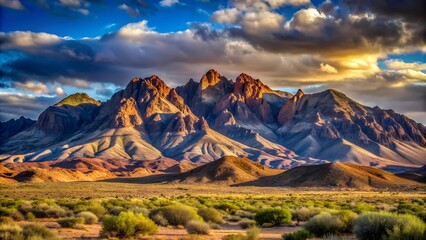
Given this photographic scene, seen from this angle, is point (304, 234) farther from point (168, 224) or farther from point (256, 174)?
point (256, 174)

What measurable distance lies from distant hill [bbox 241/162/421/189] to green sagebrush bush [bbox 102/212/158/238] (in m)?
112

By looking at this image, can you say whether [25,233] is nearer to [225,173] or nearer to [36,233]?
[36,233]

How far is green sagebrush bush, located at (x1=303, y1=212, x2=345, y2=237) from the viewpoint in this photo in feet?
75.8

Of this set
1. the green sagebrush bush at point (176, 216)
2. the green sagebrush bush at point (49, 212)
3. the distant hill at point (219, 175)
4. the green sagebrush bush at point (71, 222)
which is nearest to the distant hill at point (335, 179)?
the distant hill at point (219, 175)

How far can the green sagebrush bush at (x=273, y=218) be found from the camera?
3077cm

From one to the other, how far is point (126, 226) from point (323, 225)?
31.6 feet

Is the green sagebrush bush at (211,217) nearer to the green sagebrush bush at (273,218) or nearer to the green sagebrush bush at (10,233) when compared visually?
the green sagebrush bush at (273,218)

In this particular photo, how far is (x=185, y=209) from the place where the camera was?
29641mm

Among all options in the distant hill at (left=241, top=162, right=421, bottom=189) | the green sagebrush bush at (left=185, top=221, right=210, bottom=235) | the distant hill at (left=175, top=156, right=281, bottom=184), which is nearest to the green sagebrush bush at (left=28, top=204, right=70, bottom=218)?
the green sagebrush bush at (left=185, top=221, right=210, bottom=235)

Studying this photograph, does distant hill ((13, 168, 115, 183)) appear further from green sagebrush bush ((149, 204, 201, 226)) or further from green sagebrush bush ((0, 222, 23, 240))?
green sagebrush bush ((0, 222, 23, 240))

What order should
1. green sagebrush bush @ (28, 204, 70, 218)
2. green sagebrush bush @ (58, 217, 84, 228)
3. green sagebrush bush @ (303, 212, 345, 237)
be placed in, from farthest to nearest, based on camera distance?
green sagebrush bush @ (28, 204, 70, 218), green sagebrush bush @ (58, 217, 84, 228), green sagebrush bush @ (303, 212, 345, 237)

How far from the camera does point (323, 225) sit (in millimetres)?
23297

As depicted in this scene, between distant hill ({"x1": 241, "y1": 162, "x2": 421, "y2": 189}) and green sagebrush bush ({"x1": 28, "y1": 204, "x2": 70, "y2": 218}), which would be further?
distant hill ({"x1": 241, "y1": 162, "x2": 421, "y2": 189})

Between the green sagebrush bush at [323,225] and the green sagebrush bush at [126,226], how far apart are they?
789 cm
